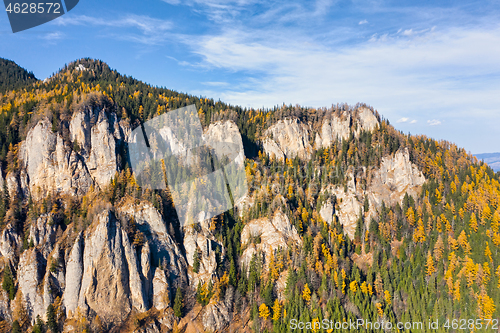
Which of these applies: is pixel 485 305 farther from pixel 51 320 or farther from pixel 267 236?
pixel 51 320

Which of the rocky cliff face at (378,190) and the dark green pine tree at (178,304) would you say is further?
the rocky cliff face at (378,190)

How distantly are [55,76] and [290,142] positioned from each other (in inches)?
4986

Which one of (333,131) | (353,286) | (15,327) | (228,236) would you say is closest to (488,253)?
(353,286)

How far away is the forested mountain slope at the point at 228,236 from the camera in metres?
86.0

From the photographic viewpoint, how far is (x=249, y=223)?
381ft

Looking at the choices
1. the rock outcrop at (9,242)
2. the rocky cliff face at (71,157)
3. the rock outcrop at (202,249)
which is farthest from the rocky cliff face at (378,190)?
the rock outcrop at (9,242)

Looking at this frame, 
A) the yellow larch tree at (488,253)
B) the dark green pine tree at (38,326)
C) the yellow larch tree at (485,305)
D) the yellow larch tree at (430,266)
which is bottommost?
the yellow larch tree at (485,305)

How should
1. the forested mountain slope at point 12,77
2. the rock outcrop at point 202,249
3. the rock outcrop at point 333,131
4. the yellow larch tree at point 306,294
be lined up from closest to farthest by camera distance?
the yellow larch tree at point 306,294, the rock outcrop at point 202,249, the forested mountain slope at point 12,77, the rock outcrop at point 333,131

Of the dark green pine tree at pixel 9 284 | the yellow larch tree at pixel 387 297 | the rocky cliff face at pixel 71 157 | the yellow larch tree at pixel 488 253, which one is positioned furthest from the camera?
the rocky cliff face at pixel 71 157

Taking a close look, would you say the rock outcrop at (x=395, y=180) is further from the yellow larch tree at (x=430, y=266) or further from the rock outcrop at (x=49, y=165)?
the rock outcrop at (x=49, y=165)

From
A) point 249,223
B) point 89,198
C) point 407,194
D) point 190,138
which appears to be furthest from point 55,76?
point 407,194

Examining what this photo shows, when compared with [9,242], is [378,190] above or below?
above

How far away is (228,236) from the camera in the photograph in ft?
363

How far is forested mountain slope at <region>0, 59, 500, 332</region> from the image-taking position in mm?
86000
